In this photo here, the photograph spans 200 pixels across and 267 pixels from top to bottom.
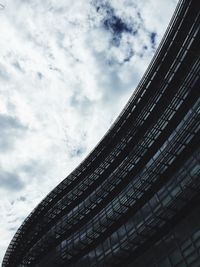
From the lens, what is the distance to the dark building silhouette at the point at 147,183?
80.1 feet

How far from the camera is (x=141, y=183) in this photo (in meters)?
30.2

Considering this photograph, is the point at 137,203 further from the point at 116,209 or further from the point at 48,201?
the point at 48,201

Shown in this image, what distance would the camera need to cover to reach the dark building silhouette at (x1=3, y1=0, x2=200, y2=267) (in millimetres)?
24422

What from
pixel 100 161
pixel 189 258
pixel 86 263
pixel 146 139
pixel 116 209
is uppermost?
pixel 100 161

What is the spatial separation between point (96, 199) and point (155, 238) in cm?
1115

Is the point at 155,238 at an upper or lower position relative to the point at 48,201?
lower

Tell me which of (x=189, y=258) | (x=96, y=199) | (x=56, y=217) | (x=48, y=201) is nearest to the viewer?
(x=189, y=258)

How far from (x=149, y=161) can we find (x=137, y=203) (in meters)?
4.82

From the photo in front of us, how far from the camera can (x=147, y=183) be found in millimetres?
28828

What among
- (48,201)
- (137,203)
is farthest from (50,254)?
(137,203)

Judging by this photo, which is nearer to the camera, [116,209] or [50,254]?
[116,209]

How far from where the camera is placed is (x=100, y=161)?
40.0 metres

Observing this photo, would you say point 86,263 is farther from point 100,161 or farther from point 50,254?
point 100,161

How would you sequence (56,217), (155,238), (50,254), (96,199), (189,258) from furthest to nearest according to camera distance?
(56,217), (50,254), (96,199), (155,238), (189,258)
